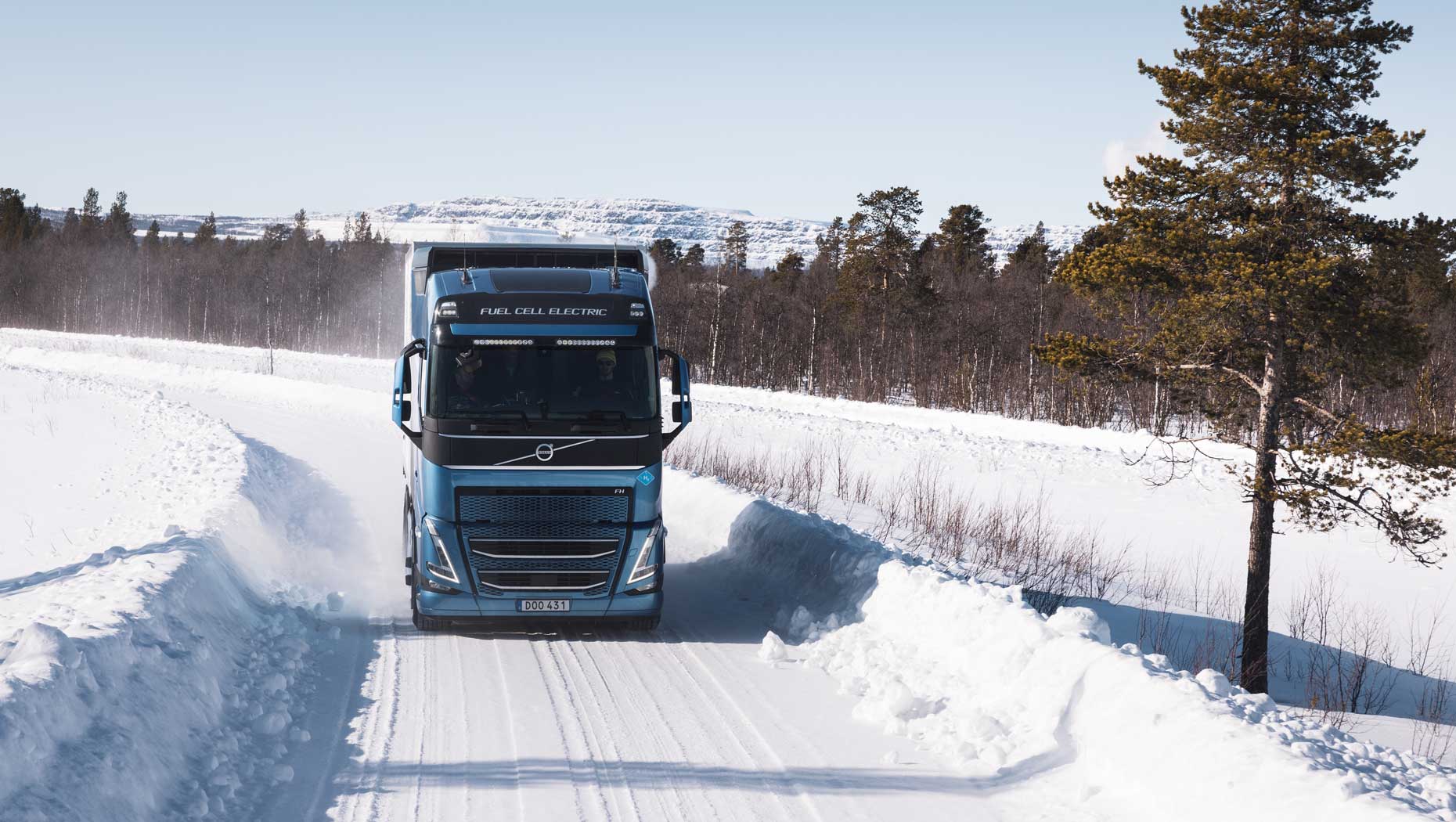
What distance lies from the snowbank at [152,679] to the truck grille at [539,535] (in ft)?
5.49

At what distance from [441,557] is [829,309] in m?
61.0

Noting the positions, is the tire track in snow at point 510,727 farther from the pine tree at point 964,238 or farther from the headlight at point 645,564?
the pine tree at point 964,238

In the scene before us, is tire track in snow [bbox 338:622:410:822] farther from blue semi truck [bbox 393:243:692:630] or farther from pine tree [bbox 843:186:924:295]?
pine tree [bbox 843:186:924:295]

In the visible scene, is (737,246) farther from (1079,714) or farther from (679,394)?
(1079,714)

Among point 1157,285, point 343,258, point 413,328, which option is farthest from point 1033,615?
point 343,258

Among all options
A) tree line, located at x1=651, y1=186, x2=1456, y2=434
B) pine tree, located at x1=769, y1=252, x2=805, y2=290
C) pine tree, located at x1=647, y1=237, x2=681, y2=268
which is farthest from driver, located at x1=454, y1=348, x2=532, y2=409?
pine tree, located at x1=647, y1=237, x2=681, y2=268

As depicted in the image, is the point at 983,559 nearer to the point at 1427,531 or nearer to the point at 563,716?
the point at 1427,531

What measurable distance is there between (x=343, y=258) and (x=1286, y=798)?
105380 millimetres

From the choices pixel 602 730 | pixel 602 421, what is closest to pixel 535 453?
pixel 602 421

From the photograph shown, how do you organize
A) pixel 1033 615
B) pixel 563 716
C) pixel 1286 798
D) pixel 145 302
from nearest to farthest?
pixel 1286 798, pixel 563 716, pixel 1033 615, pixel 145 302

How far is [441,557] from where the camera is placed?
9211 millimetres

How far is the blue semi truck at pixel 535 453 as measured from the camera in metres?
9.13

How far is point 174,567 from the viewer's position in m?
9.42

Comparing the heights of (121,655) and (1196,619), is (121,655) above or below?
above
